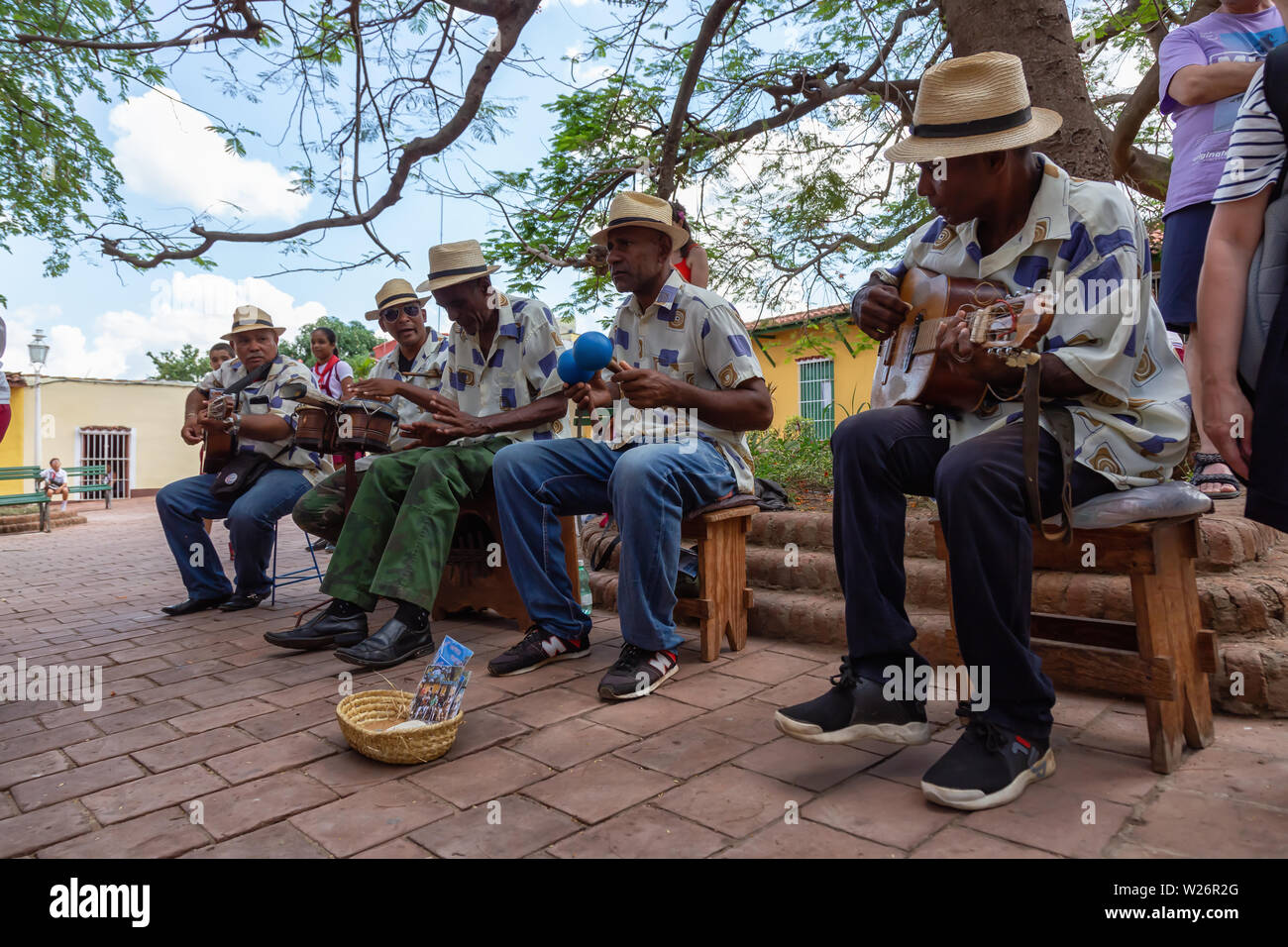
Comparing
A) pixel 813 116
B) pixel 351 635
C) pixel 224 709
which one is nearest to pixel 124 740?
pixel 224 709

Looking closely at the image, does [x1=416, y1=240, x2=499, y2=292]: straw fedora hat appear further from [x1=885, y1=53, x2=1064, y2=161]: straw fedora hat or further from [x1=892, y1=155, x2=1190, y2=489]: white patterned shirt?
[x1=892, y1=155, x2=1190, y2=489]: white patterned shirt

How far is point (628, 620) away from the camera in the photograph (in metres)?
2.99

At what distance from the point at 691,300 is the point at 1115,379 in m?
1.72

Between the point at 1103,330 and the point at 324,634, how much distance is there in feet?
10.5

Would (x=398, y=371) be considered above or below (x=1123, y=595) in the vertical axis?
above

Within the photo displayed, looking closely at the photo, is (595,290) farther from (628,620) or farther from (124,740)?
(124,740)

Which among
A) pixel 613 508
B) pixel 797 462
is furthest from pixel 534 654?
pixel 797 462

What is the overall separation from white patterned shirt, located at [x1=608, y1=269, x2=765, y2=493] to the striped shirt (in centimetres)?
167

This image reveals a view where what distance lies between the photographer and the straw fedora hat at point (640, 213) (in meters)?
3.28

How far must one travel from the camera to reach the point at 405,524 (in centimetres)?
337

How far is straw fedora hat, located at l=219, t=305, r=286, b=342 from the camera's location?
16.6 feet

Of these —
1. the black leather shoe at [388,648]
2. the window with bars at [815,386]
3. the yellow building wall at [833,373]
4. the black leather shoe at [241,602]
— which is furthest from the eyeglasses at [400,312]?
the window with bars at [815,386]

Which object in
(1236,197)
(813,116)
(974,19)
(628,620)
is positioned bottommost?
(628,620)

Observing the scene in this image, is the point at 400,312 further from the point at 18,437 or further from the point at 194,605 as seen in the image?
the point at 18,437
